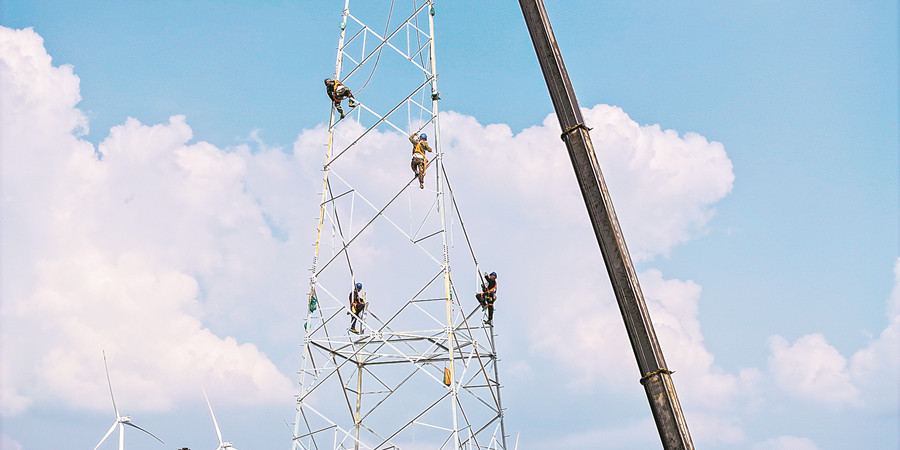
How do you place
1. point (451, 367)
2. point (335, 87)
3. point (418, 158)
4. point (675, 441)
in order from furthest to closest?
point (335, 87) → point (418, 158) → point (451, 367) → point (675, 441)

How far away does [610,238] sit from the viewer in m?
18.0

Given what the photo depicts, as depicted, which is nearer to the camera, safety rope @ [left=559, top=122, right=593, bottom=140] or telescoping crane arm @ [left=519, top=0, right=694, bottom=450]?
telescoping crane arm @ [left=519, top=0, right=694, bottom=450]

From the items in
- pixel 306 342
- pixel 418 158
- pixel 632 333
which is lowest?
pixel 632 333

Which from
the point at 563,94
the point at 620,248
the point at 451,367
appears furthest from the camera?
the point at 451,367

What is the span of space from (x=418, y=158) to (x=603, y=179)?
34.1 ft

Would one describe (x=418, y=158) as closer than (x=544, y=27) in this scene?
No

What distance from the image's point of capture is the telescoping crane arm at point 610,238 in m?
16.6

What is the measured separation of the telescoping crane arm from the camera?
16.6 meters

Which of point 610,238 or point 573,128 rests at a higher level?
point 573,128

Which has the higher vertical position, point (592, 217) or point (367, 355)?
point (367, 355)

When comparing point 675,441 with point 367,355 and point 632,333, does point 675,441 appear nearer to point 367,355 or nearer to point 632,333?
point 632,333

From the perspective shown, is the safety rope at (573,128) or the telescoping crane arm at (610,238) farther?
the safety rope at (573,128)

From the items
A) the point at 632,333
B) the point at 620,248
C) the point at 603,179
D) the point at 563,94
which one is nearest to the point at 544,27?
the point at 563,94

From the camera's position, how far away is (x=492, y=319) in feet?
93.7
